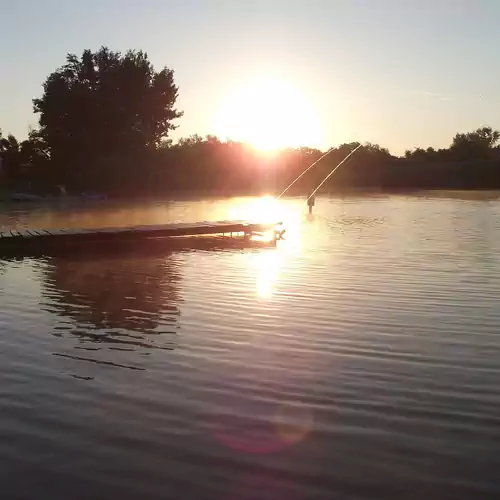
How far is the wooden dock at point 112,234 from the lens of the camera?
Answer: 85.5 ft

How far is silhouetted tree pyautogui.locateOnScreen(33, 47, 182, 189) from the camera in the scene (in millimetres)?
90750

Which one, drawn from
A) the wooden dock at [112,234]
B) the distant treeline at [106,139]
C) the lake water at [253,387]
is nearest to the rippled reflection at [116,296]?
the lake water at [253,387]

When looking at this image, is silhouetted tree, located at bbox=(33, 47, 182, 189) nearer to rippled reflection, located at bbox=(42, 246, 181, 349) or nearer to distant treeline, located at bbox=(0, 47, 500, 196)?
distant treeline, located at bbox=(0, 47, 500, 196)

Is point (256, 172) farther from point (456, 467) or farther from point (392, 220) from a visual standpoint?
point (456, 467)

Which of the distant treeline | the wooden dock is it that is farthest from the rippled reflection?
the distant treeline

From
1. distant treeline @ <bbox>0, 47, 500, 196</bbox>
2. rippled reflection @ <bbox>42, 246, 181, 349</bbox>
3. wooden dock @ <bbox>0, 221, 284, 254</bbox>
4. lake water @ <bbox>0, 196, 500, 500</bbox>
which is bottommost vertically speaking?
lake water @ <bbox>0, 196, 500, 500</bbox>

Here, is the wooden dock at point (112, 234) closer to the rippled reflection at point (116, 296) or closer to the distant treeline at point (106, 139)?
the rippled reflection at point (116, 296)

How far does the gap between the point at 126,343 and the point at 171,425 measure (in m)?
3.84

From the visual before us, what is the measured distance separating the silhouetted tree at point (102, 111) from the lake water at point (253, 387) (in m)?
75.6

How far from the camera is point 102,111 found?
3588 inches

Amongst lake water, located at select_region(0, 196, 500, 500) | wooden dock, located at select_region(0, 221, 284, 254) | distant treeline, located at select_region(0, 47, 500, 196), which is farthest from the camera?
distant treeline, located at select_region(0, 47, 500, 196)

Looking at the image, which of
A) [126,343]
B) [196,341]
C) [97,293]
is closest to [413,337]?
[196,341]

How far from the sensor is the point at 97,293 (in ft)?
54.3

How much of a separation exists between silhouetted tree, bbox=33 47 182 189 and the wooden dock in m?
59.7
